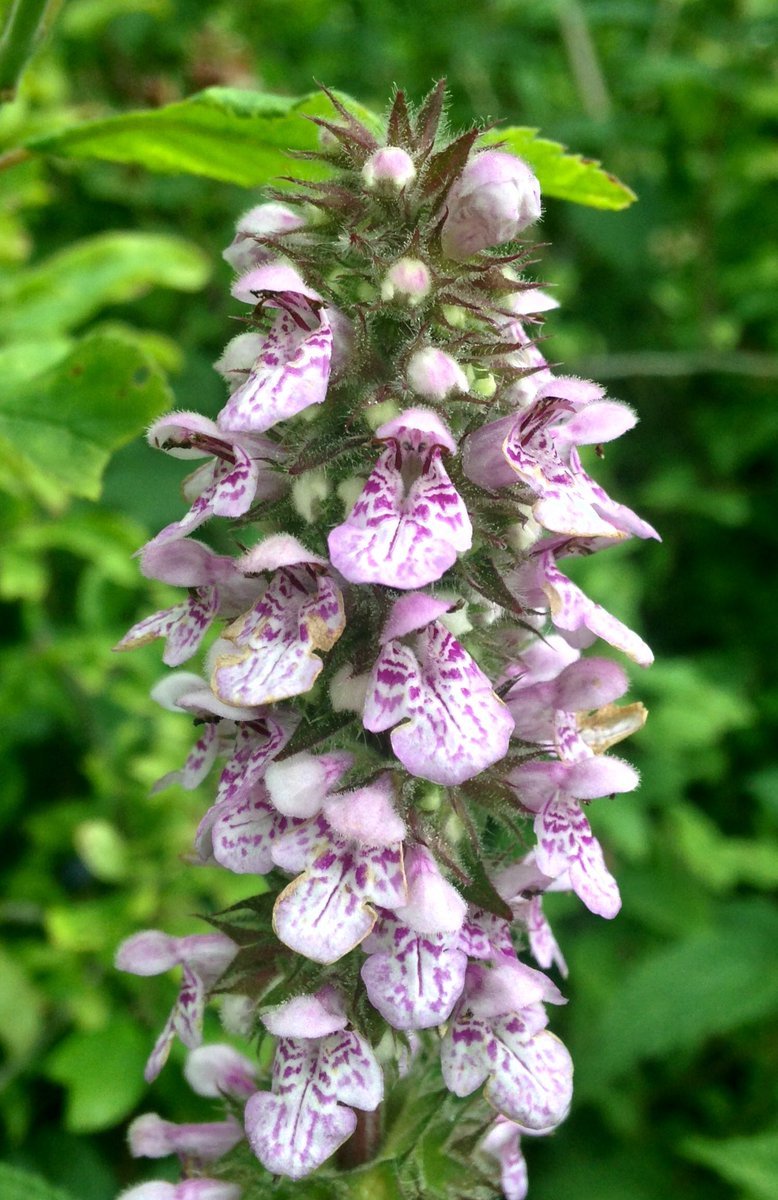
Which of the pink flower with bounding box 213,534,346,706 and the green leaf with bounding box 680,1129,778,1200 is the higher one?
the pink flower with bounding box 213,534,346,706

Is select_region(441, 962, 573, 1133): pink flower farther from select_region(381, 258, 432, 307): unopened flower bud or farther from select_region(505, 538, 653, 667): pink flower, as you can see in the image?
select_region(381, 258, 432, 307): unopened flower bud

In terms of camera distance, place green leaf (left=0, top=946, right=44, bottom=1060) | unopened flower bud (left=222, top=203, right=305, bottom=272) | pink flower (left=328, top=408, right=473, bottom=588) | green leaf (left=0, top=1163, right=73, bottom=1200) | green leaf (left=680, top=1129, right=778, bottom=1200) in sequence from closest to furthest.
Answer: pink flower (left=328, top=408, right=473, bottom=588), unopened flower bud (left=222, top=203, right=305, bottom=272), green leaf (left=0, top=1163, right=73, bottom=1200), green leaf (left=680, top=1129, right=778, bottom=1200), green leaf (left=0, top=946, right=44, bottom=1060)

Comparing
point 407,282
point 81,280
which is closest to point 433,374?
point 407,282

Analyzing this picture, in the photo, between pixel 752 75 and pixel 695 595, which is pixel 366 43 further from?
pixel 695 595

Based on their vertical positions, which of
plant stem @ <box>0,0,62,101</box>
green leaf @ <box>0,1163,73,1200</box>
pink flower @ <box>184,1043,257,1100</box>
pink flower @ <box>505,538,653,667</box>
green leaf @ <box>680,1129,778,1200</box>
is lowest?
green leaf @ <box>680,1129,778,1200</box>

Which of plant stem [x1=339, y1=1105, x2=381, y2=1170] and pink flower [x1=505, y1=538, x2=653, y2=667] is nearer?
pink flower [x1=505, y1=538, x2=653, y2=667]

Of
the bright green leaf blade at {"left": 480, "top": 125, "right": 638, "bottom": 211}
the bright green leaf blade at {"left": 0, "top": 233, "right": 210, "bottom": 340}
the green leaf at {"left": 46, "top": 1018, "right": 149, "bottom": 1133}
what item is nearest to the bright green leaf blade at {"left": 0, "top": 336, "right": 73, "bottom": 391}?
the bright green leaf blade at {"left": 0, "top": 233, "right": 210, "bottom": 340}

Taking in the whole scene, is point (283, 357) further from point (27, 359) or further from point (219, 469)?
point (27, 359)
